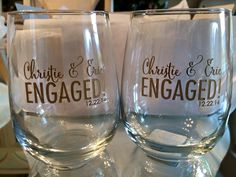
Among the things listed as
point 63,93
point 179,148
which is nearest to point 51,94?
point 63,93

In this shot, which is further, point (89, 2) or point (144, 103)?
point (89, 2)

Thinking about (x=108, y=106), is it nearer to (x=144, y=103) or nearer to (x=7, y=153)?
(x=144, y=103)

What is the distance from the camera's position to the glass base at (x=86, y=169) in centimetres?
30

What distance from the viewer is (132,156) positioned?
34 centimetres

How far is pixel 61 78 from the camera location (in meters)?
0.26

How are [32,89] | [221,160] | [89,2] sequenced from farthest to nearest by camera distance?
[89,2] → [221,160] → [32,89]

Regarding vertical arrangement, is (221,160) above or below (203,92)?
below

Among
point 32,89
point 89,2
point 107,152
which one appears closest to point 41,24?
point 32,89

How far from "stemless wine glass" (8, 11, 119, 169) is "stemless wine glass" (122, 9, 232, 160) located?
22 mm

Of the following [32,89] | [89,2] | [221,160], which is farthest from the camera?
[89,2]

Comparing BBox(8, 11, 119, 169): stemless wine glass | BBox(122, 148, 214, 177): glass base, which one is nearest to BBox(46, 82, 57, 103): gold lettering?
BBox(8, 11, 119, 169): stemless wine glass

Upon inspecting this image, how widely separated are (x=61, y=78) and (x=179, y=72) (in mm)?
97

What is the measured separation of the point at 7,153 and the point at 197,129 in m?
0.24

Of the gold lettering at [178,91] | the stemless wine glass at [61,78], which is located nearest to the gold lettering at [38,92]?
the stemless wine glass at [61,78]
